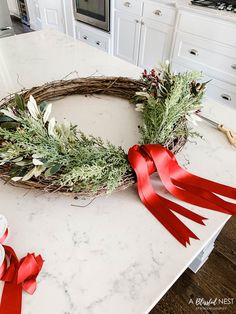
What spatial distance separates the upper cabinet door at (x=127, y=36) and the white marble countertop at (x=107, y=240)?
77.1 inches

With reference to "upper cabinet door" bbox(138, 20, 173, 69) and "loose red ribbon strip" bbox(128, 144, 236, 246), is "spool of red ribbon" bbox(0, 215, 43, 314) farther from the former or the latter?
"upper cabinet door" bbox(138, 20, 173, 69)

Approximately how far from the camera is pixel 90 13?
9.07 feet

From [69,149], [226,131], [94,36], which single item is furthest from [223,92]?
[69,149]

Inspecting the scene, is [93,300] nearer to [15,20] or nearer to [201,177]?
[201,177]

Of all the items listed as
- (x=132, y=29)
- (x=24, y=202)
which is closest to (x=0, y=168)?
(x=24, y=202)

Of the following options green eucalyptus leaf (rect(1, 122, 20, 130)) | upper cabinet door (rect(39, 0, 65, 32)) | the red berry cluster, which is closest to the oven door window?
upper cabinet door (rect(39, 0, 65, 32))

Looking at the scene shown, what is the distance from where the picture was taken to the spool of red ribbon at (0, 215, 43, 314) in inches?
18.4

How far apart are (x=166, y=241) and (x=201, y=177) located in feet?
0.73

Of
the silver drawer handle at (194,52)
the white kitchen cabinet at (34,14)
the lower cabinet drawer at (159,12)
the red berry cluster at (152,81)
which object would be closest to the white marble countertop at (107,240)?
the red berry cluster at (152,81)

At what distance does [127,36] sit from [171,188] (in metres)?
2.35

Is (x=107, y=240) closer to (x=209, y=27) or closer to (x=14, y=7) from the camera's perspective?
(x=209, y=27)

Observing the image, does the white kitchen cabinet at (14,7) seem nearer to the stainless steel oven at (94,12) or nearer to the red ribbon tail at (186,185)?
the stainless steel oven at (94,12)

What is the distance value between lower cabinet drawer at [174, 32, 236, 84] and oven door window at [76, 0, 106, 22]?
0.95 m

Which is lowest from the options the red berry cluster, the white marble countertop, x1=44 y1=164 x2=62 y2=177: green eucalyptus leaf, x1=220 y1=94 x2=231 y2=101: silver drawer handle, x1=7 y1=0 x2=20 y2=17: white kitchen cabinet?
x1=7 y1=0 x2=20 y2=17: white kitchen cabinet
